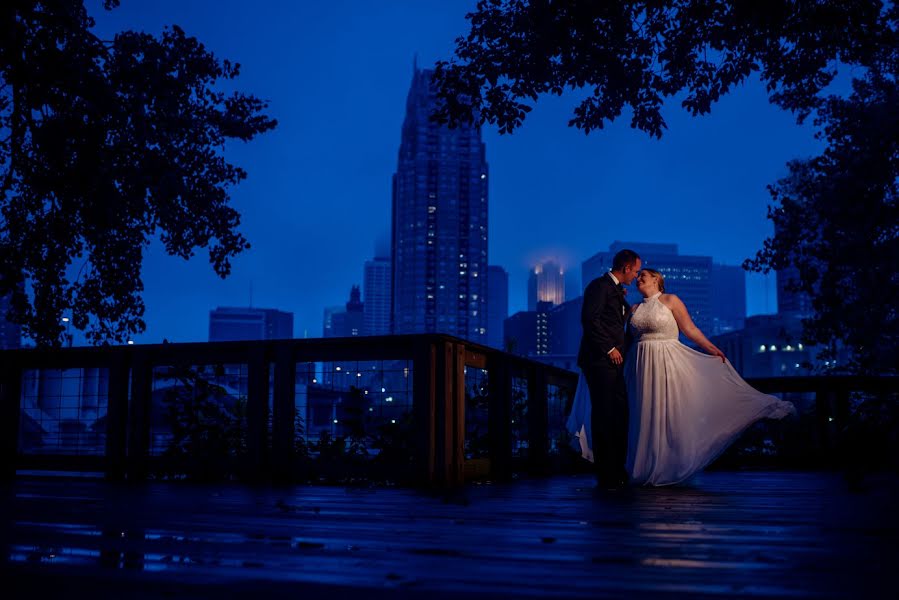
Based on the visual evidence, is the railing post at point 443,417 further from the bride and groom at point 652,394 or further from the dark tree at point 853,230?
the dark tree at point 853,230

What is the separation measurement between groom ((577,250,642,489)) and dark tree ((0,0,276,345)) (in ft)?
20.7

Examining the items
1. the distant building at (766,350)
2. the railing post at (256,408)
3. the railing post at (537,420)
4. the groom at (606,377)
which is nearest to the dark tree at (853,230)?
the railing post at (537,420)

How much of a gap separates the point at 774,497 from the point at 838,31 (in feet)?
19.4

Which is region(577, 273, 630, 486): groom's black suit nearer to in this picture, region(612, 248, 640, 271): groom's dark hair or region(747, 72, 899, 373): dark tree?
region(612, 248, 640, 271): groom's dark hair

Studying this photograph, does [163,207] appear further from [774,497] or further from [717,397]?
[774,497]

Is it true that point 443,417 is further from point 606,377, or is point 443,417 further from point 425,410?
point 606,377

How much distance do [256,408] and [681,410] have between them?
365 cm

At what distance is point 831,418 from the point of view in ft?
32.1

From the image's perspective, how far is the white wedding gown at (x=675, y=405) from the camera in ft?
20.3

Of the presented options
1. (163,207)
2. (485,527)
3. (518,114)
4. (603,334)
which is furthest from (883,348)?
(485,527)

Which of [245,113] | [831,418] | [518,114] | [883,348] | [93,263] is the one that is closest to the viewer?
[518,114]

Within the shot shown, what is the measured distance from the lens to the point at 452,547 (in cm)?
254

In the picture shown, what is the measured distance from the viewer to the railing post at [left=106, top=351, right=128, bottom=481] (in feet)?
23.7

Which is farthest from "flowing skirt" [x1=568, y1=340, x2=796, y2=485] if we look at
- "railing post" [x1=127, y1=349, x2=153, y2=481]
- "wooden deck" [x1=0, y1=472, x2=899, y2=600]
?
"railing post" [x1=127, y1=349, x2=153, y2=481]
